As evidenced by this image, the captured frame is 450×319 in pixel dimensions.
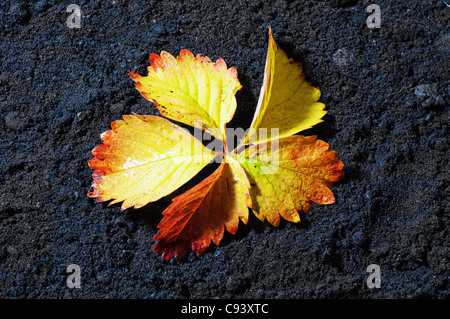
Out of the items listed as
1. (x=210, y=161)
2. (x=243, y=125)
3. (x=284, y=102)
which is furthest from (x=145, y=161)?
(x=284, y=102)

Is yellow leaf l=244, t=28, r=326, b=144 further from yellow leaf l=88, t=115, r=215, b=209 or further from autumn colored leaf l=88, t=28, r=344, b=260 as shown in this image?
yellow leaf l=88, t=115, r=215, b=209

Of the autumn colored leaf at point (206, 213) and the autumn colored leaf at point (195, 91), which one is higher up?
the autumn colored leaf at point (195, 91)

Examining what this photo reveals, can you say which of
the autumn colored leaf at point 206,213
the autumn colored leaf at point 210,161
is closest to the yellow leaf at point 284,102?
the autumn colored leaf at point 210,161

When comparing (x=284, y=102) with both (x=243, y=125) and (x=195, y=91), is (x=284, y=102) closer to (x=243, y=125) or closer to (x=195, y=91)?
Answer: (x=243, y=125)

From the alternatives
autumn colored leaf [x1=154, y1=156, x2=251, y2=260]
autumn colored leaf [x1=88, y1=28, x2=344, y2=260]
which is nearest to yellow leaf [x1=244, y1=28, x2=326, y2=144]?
autumn colored leaf [x1=88, y1=28, x2=344, y2=260]

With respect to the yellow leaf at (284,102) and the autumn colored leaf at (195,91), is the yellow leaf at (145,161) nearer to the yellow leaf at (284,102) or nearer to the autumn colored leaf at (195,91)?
the autumn colored leaf at (195,91)

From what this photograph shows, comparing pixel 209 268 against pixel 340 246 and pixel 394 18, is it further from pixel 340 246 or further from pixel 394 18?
pixel 394 18

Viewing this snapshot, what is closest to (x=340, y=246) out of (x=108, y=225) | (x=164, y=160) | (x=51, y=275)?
(x=164, y=160)
